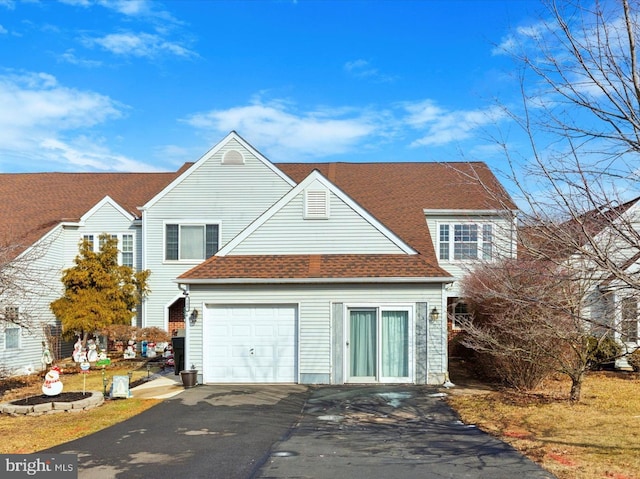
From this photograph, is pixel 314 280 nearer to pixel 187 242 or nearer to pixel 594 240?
pixel 187 242

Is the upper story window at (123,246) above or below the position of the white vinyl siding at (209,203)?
below

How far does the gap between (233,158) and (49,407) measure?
13.4m

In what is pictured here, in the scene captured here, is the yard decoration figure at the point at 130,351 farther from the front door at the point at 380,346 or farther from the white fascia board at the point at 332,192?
the front door at the point at 380,346

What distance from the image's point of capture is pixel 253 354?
16.2 m

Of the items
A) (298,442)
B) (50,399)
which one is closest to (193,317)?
(50,399)

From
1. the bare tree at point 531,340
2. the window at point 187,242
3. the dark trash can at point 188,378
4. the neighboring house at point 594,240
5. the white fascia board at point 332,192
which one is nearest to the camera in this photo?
the neighboring house at point 594,240

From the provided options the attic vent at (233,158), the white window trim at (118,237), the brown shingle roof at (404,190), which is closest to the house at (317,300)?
the brown shingle roof at (404,190)

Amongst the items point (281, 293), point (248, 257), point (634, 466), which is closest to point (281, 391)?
point (281, 293)

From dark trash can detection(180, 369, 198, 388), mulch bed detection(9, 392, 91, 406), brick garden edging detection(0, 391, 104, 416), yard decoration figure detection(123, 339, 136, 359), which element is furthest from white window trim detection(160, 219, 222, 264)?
brick garden edging detection(0, 391, 104, 416)

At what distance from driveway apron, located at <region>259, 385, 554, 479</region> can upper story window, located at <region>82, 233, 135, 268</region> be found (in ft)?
46.9

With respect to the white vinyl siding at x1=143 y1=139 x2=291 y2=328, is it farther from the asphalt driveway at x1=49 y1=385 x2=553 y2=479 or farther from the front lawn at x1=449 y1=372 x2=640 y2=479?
the front lawn at x1=449 y1=372 x2=640 y2=479

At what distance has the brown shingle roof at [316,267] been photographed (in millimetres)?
15781

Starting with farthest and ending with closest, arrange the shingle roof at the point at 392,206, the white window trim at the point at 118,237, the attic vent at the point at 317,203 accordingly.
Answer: the white window trim at the point at 118,237 < the attic vent at the point at 317,203 < the shingle roof at the point at 392,206

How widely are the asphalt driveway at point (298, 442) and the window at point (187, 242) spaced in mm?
10398
